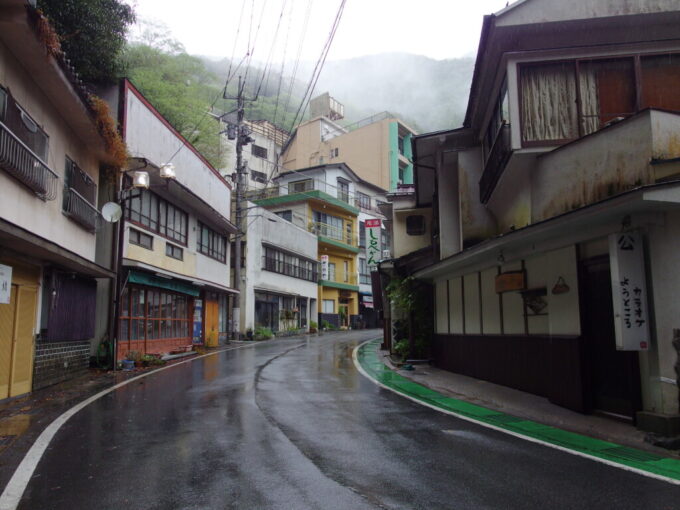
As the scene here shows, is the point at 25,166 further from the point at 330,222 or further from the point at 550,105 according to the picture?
the point at 330,222

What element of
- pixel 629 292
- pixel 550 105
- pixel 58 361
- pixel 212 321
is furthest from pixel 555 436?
pixel 212 321

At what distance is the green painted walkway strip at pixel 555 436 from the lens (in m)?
5.75

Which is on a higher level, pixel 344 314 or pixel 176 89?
pixel 176 89

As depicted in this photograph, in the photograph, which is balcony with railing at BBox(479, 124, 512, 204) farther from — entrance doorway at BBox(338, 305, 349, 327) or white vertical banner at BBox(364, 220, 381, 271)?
entrance doorway at BBox(338, 305, 349, 327)

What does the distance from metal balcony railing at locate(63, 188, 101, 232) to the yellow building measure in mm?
28992

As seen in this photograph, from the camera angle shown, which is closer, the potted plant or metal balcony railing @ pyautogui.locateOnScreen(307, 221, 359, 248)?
the potted plant

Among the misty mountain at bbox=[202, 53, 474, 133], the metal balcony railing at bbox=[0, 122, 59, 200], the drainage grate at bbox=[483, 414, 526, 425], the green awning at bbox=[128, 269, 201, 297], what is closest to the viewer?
the drainage grate at bbox=[483, 414, 526, 425]

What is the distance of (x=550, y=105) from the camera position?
35.0ft

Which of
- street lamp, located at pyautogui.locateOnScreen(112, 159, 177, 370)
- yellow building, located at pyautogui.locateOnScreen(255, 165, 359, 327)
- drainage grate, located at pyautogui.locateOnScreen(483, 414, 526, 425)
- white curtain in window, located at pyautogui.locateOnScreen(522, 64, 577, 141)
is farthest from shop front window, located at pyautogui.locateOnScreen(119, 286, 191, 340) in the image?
yellow building, located at pyautogui.locateOnScreen(255, 165, 359, 327)

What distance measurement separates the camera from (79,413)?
341 inches

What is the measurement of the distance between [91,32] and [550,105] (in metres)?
14.4

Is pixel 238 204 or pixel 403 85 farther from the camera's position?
pixel 403 85

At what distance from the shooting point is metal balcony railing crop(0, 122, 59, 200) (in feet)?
30.1

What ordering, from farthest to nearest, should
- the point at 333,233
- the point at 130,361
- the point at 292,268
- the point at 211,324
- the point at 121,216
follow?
the point at 333,233 < the point at 292,268 < the point at 211,324 < the point at 130,361 < the point at 121,216
